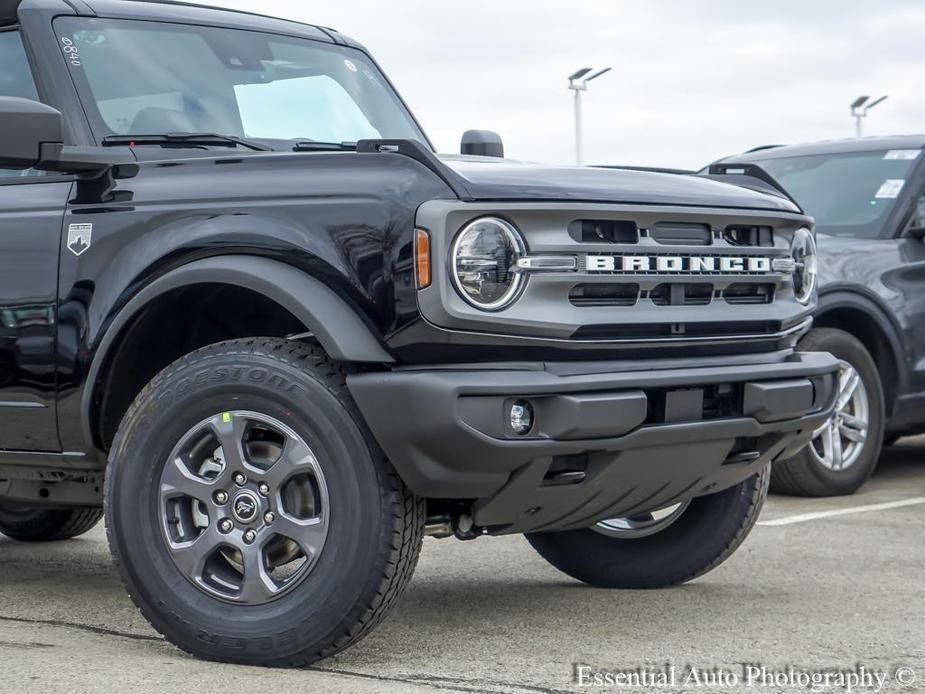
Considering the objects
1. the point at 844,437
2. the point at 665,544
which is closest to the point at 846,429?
the point at 844,437

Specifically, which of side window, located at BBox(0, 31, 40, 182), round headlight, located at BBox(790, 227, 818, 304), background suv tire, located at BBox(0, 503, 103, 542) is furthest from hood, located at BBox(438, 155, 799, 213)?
background suv tire, located at BBox(0, 503, 103, 542)

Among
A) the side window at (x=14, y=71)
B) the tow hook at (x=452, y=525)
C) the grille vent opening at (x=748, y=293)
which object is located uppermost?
the side window at (x=14, y=71)

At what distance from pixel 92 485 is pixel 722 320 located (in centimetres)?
196

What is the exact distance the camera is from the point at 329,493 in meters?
4.05

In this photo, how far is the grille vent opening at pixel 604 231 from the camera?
416cm

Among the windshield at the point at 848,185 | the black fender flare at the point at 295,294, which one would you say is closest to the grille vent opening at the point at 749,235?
the black fender flare at the point at 295,294

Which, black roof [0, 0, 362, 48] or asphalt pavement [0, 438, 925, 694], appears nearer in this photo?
asphalt pavement [0, 438, 925, 694]

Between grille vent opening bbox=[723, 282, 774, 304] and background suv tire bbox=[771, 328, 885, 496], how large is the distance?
302 centimetres

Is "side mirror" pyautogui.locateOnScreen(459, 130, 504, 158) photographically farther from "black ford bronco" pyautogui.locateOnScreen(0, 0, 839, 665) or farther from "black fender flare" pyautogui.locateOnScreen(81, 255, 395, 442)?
"black fender flare" pyautogui.locateOnScreen(81, 255, 395, 442)

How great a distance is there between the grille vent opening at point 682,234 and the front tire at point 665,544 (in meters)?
1.02

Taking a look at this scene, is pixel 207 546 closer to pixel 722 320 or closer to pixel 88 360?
pixel 88 360

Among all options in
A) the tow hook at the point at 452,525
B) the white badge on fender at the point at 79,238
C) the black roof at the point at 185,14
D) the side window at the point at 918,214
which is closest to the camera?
the tow hook at the point at 452,525

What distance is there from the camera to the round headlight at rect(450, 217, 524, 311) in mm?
3994

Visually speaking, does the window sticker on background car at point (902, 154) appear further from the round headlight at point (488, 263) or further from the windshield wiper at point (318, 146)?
the round headlight at point (488, 263)
